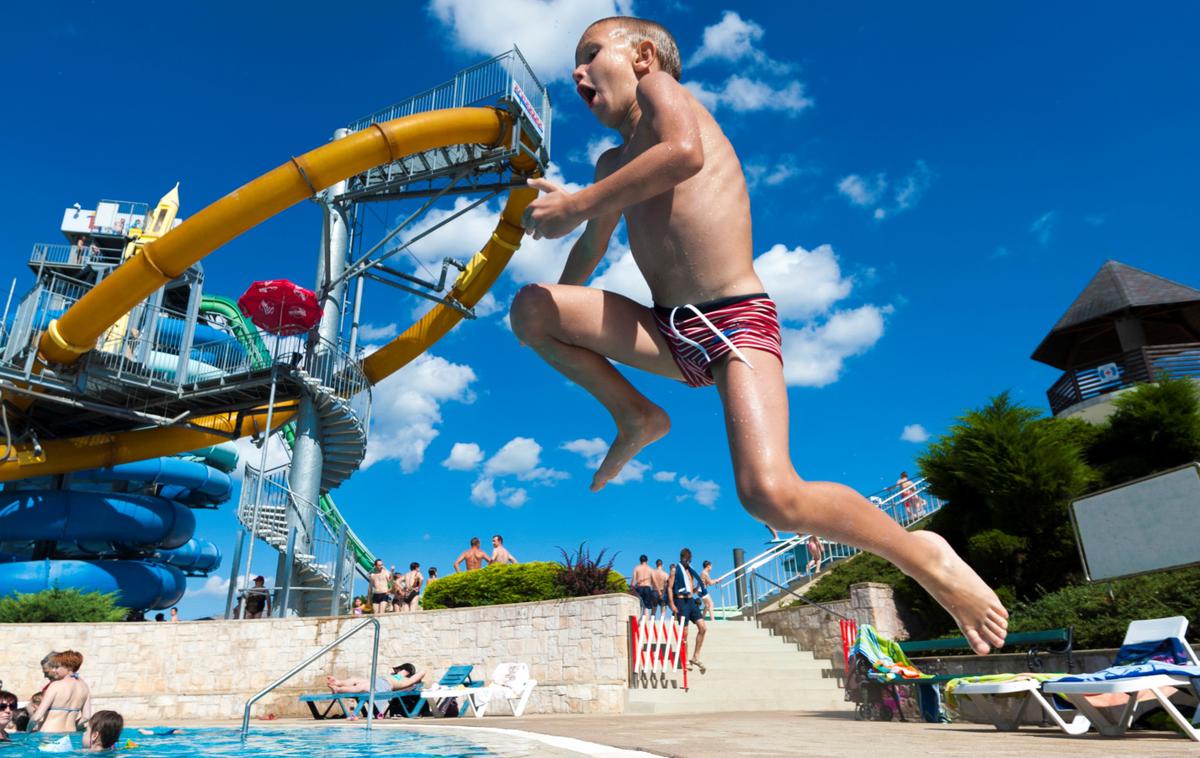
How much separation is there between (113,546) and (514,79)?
17.4 m

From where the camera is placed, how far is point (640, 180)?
6.66 feet

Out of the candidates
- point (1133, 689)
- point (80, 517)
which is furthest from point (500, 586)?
point (80, 517)

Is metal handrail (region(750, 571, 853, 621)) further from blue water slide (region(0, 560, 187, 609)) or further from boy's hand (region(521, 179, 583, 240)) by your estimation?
blue water slide (region(0, 560, 187, 609))

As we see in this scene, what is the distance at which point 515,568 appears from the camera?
41.1 ft

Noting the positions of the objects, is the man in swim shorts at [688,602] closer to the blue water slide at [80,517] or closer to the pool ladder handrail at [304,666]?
the pool ladder handrail at [304,666]

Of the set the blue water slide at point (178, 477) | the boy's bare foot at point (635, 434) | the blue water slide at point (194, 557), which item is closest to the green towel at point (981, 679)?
the boy's bare foot at point (635, 434)

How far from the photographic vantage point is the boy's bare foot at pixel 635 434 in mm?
2482

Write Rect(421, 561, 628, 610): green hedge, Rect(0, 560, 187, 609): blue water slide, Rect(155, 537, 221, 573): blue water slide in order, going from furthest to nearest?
Rect(155, 537, 221, 573): blue water slide, Rect(0, 560, 187, 609): blue water slide, Rect(421, 561, 628, 610): green hedge

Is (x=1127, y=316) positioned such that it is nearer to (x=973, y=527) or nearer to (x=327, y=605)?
(x=973, y=527)

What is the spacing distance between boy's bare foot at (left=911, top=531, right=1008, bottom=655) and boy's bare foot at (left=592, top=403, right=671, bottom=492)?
0.84 m

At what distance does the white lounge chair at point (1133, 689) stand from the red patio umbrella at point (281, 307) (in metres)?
15.0

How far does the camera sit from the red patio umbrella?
16.0m

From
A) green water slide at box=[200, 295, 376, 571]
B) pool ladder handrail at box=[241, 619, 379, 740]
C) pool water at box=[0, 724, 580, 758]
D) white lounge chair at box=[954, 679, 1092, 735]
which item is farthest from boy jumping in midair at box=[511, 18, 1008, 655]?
green water slide at box=[200, 295, 376, 571]

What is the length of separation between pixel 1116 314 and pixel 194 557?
31550 millimetres
